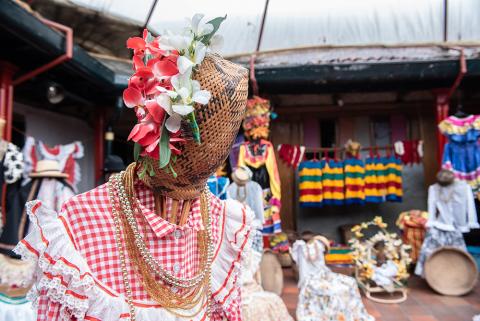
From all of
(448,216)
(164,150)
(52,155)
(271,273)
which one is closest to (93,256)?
(164,150)

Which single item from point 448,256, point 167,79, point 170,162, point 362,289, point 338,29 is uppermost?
point 338,29

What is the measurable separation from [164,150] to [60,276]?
1.38ft

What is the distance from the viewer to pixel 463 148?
5766 millimetres

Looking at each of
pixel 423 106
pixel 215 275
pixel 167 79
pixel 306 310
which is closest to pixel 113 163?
pixel 306 310

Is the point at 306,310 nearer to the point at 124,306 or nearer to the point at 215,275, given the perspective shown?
the point at 215,275

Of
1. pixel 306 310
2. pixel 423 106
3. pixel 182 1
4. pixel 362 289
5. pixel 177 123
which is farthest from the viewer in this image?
pixel 423 106

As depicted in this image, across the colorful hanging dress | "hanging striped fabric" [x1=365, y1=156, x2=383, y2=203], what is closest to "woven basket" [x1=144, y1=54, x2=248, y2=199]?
the colorful hanging dress

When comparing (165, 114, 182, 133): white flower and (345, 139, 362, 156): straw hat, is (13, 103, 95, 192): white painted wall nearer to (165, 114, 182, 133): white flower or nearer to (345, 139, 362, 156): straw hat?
(345, 139, 362, 156): straw hat

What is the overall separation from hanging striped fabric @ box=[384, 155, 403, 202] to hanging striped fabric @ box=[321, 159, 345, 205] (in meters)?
0.78

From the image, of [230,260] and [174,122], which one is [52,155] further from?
[174,122]

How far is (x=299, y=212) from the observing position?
7.62m

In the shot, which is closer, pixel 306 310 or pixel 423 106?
pixel 306 310

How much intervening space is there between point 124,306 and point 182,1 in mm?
5513

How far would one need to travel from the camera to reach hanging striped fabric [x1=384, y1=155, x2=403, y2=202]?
22.2 feet
